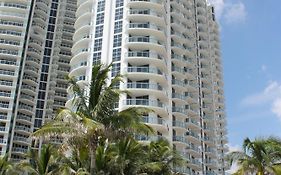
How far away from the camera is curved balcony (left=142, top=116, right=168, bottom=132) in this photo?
65.0 m

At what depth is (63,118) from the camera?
72.6ft

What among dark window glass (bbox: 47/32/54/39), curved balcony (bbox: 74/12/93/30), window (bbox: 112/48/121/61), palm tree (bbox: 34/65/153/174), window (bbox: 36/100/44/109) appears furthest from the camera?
dark window glass (bbox: 47/32/54/39)

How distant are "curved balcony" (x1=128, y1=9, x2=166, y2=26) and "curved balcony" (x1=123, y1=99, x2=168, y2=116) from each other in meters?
15.5

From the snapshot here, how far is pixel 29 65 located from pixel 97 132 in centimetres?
7975

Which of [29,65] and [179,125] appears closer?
[179,125]

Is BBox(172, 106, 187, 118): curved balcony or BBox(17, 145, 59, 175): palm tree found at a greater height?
BBox(172, 106, 187, 118): curved balcony

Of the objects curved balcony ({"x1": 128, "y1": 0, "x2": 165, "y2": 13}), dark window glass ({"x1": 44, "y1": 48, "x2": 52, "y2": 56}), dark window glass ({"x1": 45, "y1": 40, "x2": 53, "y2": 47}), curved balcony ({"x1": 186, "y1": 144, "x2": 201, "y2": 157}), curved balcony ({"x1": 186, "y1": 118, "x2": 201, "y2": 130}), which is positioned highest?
dark window glass ({"x1": 45, "y1": 40, "x2": 53, "y2": 47})

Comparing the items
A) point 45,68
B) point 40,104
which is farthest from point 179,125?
point 45,68

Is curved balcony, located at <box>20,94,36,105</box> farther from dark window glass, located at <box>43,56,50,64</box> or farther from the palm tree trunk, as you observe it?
the palm tree trunk

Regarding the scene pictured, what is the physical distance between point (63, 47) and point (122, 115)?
90.7 m

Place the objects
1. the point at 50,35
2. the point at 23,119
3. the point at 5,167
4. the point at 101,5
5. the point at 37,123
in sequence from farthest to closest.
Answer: the point at 50,35, the point at 37,123, the point at 23,119, the point at 101,5, the point at 5,167

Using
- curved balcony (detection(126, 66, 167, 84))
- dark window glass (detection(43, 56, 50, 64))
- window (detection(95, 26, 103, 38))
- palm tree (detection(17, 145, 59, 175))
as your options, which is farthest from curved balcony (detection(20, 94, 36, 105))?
palm tree (detection(17, 145, 59, 175))

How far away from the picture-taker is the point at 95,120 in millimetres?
22141

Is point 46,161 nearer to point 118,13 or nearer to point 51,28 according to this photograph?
point 118,13
